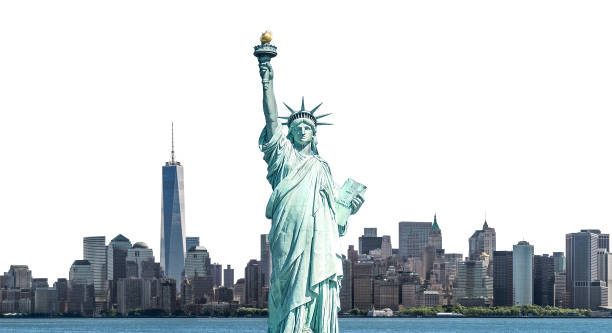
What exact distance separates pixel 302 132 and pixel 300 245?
2092 mm

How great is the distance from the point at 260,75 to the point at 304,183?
6.72 feet

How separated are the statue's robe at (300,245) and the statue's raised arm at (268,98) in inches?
6.0

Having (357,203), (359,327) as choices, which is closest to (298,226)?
(357,203)

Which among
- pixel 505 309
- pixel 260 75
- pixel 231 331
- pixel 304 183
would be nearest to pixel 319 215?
pixel 304 183

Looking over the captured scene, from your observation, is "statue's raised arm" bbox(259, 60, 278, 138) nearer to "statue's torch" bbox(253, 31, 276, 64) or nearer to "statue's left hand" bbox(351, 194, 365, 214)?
"statue's torch" bbox(253, 31, 276, 64)

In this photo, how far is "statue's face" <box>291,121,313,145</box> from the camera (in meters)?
25.3

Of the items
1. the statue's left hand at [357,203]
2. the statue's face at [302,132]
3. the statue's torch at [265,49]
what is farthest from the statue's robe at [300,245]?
the statue's torch at [265,49]

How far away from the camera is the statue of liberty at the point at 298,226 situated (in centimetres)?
2464

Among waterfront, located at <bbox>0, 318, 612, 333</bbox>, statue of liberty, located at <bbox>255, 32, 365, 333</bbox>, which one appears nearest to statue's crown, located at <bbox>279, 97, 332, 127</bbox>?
statue of liberty, located at <bbox>255, 32, 365, 333</bbox>

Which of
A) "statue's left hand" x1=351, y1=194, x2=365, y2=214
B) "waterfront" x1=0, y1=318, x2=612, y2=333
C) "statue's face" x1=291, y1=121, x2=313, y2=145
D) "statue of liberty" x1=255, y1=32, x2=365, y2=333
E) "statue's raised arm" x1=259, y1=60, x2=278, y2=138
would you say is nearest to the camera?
"statue of liberty" x1=255, y1=32, x2=365, y2=333

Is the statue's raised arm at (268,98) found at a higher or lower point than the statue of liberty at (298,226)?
higher

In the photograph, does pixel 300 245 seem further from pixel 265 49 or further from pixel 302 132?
pixel 265 49

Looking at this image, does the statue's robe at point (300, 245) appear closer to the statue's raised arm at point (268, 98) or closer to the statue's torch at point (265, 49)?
the statue's raised arm at point (268, 98)

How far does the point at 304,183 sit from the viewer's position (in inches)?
981
